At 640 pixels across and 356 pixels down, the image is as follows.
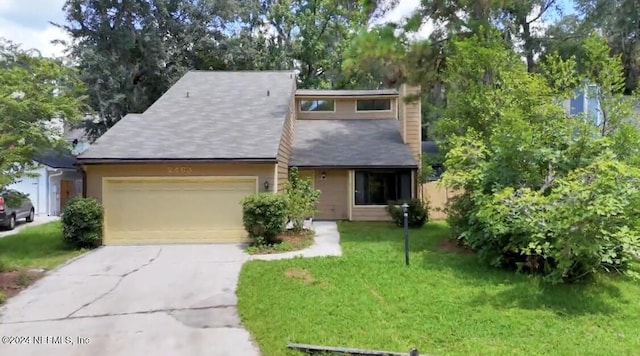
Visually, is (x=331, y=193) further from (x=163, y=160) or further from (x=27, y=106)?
(x=27, y=106)

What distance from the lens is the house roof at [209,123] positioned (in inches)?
465

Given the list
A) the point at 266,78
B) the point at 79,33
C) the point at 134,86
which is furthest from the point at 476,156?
the point at 79,33

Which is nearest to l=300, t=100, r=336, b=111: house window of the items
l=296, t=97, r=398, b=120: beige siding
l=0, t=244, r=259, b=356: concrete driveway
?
l=296, t=97, r=398, b=120: beige siding

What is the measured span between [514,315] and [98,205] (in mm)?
9858

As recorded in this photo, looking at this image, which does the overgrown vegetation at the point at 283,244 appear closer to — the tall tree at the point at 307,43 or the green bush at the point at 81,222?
the green bush at the point at 81,222

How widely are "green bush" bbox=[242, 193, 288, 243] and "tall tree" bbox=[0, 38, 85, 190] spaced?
4.76 meters

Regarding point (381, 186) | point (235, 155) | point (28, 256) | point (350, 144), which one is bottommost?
point (28, 256)

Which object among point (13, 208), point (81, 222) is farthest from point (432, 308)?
Result: point (13, 208)

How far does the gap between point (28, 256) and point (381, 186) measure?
10595 mm

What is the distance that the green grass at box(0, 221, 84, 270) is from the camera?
30.9 feet

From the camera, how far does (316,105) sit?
66.8ft

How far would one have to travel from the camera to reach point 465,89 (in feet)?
34.9

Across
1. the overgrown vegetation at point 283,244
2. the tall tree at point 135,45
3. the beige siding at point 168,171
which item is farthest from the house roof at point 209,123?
the tall tree at point 135,45

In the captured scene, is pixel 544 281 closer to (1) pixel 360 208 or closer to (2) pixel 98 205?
(1) pixel 360 208
